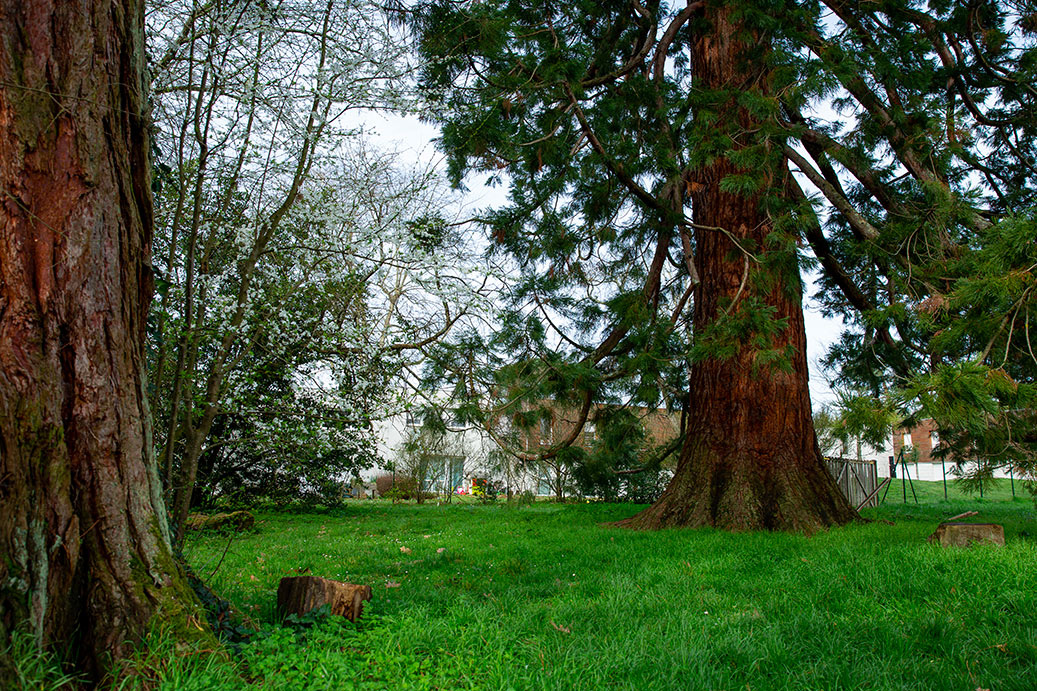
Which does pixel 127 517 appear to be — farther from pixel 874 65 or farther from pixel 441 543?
→ pixel 874 65

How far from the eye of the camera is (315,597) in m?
3.28

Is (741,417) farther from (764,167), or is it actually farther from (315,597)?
(315,597)

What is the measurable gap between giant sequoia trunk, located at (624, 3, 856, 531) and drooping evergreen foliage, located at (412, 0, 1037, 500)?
19cm

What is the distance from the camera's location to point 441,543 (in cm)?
696

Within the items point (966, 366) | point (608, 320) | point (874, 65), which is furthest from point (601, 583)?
point (874, 65)

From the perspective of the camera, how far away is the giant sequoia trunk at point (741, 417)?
21.1ft

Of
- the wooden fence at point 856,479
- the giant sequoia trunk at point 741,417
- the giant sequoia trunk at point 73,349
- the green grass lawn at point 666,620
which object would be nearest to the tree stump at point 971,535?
the green grass lawn at point 666,620

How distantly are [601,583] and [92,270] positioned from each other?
3.41 metres

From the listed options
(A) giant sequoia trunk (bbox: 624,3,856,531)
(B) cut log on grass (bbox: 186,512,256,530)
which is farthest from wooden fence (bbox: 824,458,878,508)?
(B) cut log on grass (bbox: 186,512,256,530)

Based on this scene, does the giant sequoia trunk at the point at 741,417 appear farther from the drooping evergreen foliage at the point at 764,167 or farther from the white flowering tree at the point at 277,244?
the white flowering tree at the point at 277,244

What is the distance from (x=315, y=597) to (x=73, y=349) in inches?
64.3

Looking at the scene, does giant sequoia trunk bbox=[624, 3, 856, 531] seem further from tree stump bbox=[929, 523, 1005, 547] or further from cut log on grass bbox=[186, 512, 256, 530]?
cut log on grass bbox=[186, 512, 256, 530]

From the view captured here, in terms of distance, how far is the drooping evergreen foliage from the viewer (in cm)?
468

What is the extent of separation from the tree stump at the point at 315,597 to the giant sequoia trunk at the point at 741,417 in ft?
13.7
